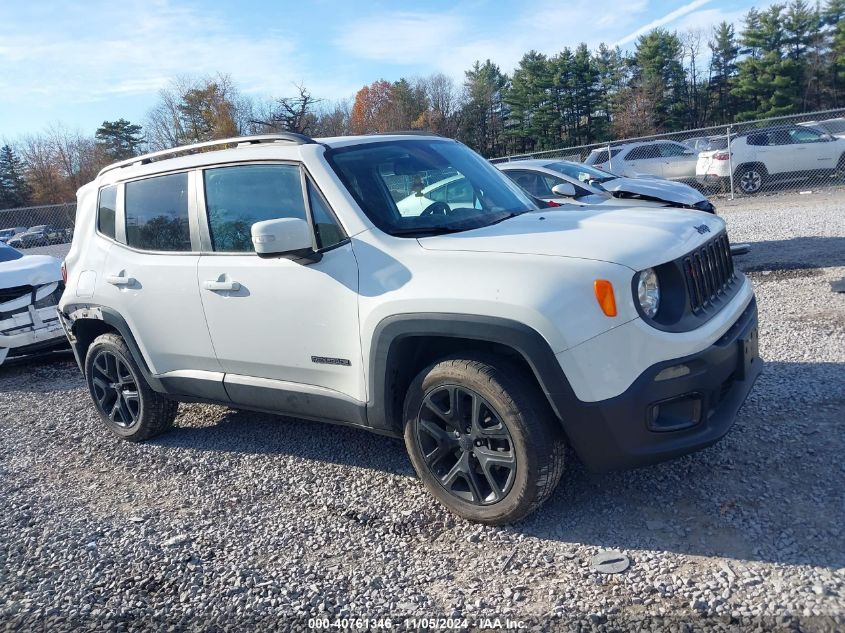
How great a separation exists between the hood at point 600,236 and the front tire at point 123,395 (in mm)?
2613

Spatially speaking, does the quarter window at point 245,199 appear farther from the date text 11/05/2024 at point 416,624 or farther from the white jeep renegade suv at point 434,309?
the date text 11/05/2024 at point 416,624

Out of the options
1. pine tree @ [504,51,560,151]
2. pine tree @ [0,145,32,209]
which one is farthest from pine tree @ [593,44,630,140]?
pine tree @ [0,145,32,209]

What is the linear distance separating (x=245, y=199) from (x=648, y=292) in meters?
2.38

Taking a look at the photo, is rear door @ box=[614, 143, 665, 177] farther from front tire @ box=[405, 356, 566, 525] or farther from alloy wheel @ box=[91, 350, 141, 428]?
front tire @ box=[405, 356, 566, 525]

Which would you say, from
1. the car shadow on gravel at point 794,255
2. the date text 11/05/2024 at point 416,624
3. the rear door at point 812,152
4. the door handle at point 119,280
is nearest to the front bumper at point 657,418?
the date text 11/05/2024 at point 416,624

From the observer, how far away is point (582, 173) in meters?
10.5

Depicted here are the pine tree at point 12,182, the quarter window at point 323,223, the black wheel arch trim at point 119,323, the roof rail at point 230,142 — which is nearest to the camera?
the quarter window at point 323,223

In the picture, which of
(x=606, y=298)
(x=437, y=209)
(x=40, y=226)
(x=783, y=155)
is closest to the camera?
(x=606, y=298)

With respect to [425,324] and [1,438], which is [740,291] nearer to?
[425,324]

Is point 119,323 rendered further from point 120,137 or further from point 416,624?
point 120,137

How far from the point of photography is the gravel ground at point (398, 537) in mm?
2854

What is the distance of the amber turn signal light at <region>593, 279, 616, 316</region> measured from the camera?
9.74 ft

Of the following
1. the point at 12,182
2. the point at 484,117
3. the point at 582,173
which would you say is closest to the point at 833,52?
the point at 484,117

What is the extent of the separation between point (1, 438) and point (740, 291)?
560 cm
